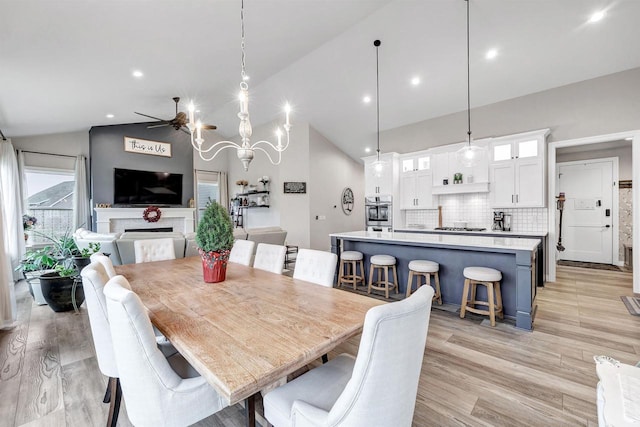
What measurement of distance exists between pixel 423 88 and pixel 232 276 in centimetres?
455

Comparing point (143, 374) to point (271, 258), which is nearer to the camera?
point (143, 374)

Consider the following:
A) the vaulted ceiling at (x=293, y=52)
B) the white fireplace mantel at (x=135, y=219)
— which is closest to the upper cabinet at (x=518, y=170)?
the vaulted ceiling at (x=293, y=52)

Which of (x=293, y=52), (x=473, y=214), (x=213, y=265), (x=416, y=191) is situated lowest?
(x=213, y=265)

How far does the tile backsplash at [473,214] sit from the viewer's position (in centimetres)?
465

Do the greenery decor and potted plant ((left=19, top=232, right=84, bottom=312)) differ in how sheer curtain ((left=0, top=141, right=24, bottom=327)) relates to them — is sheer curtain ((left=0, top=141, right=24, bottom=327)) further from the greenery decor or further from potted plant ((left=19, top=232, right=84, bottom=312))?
the greenery decor

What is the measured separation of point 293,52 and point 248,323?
161 inches

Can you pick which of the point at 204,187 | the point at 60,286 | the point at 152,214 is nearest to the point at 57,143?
the point at 152,214

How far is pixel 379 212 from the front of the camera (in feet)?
20.2

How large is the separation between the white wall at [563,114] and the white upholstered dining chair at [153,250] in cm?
517

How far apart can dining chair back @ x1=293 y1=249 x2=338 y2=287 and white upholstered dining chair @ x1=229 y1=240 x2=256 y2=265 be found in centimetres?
76

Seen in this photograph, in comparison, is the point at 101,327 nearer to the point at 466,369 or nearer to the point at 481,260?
the point at 466,369

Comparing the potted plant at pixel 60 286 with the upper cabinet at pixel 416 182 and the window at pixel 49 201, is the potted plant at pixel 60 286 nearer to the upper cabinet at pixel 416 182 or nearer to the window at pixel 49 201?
the window at pixel 49 201

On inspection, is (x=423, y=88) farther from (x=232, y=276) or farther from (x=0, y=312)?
(x=0, y=312)

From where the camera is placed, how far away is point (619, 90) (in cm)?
392
